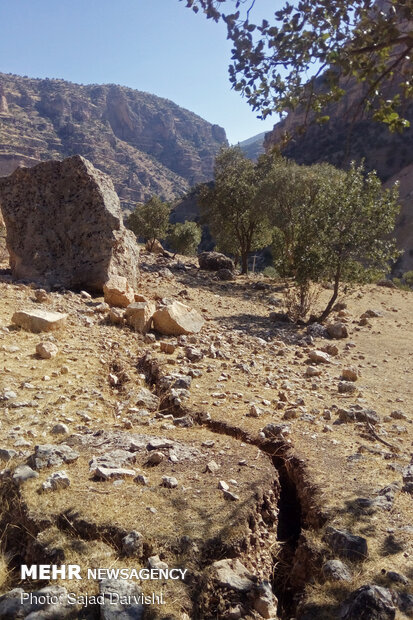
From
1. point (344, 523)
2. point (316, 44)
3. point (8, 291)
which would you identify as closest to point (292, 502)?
point (344, 523)

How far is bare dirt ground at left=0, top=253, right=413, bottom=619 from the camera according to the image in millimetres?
2590

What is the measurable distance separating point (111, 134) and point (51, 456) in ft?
336

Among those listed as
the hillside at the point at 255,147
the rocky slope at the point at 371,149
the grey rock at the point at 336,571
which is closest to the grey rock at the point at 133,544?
the grey rock at the point at 336,571

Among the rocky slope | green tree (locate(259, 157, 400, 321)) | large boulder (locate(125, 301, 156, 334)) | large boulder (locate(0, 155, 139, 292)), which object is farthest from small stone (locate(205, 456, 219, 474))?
the rocky slope

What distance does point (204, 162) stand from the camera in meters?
115

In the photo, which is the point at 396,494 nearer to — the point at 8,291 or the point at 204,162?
the point at 8,291

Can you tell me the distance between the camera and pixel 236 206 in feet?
54.5

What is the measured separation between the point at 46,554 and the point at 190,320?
463 centimetres

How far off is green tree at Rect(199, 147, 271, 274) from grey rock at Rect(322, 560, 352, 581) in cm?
1379

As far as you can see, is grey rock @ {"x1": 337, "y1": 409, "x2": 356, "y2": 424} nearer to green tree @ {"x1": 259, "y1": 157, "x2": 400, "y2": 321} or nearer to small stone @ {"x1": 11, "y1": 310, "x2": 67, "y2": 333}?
small stone @ {"x1": 11, "y1": 310, "x2": 67, "y2": 333}

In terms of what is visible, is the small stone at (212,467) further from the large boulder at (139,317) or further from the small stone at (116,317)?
the small stone at (116,317)

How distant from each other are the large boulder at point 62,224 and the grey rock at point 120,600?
19.2 feet

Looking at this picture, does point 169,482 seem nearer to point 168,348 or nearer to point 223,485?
point 223,485

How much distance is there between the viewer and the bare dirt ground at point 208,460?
2.59 meters
